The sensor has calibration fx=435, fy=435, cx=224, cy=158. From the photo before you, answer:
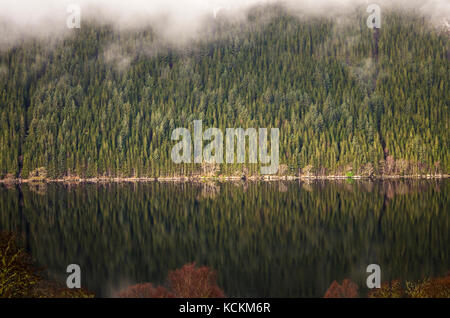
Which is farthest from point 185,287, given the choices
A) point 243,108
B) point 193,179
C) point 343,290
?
point 243,108

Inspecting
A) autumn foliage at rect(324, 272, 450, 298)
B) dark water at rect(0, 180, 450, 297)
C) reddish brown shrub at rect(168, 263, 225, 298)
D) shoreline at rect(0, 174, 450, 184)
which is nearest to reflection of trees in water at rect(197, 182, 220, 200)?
dark water at rect(0, 180, 450, 297)

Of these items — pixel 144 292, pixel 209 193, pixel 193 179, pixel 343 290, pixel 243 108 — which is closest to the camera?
pixel 144 292

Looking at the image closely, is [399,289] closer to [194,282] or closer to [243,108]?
[194,282]

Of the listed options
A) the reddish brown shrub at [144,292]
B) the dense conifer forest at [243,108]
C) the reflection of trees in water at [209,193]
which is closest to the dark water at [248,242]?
the reddish brown shrub at [144,292]

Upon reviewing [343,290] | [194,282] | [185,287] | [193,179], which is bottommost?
[343,290]

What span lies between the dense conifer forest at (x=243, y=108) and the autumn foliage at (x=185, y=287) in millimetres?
117413

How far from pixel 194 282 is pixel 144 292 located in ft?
13.0

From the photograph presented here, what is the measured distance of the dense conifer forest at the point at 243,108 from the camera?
490 feet

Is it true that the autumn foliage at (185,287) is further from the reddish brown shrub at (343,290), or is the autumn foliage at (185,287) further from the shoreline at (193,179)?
the shoreline at (193,179)

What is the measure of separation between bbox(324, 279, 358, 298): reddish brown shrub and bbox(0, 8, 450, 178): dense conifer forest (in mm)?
119631

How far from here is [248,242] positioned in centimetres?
3744
